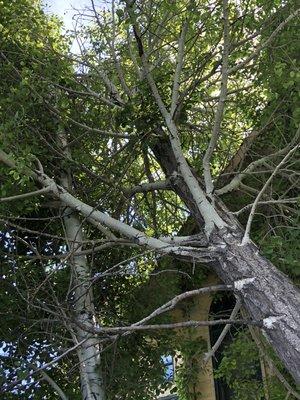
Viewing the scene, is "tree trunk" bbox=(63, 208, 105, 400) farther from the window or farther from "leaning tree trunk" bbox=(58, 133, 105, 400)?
the window

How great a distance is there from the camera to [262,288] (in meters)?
4.78

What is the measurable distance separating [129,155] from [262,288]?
356 centimetres

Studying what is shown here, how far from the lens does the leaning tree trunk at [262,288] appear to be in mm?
4453

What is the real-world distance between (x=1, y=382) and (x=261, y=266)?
3606 mm

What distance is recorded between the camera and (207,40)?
26.2 feet

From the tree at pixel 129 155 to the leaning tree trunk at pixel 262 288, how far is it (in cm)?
2

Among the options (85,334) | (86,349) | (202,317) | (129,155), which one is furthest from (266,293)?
(202,317)

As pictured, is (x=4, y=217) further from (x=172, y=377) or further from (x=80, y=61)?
(x=172, y=377)

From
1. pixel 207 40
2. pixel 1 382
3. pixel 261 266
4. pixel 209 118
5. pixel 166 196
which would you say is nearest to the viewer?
pixel 261 266

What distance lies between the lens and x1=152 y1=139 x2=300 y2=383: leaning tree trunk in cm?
445

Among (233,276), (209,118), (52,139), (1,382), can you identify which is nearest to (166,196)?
(209,118)

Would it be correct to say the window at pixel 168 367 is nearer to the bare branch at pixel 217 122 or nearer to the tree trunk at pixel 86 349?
the tree trunk at pixel 86 349

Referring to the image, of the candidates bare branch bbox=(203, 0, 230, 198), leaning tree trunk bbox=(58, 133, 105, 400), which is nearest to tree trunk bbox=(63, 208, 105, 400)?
leaning tree trunk bbox=(58, 133, 105, 400)

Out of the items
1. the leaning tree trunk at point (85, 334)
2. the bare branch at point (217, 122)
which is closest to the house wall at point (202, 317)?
the leaning tree trunk at point (85, 334)
